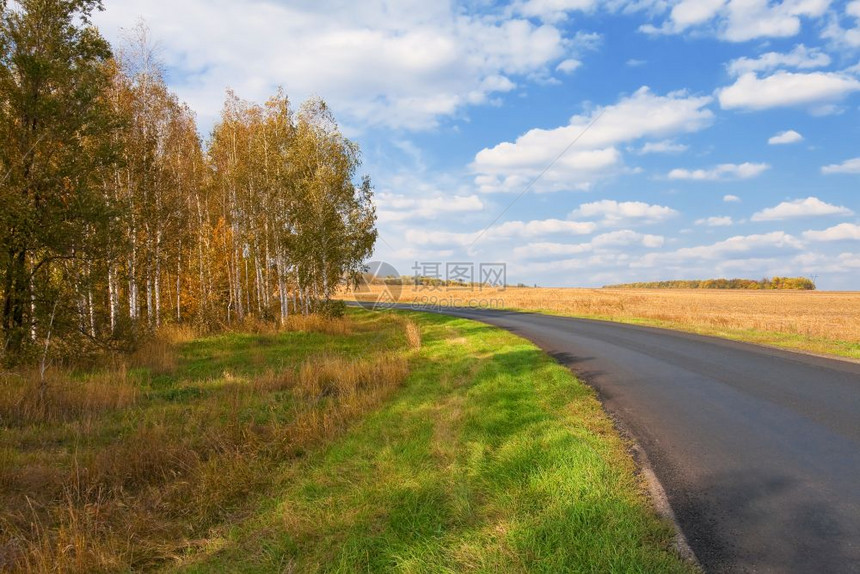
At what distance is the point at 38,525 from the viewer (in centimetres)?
507

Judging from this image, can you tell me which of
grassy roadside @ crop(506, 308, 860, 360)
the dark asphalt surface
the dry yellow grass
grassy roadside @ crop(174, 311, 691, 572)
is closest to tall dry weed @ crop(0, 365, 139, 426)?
the dry yellow grass

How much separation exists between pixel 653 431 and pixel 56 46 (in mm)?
16854

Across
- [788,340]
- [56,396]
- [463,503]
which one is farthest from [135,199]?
[788,340]

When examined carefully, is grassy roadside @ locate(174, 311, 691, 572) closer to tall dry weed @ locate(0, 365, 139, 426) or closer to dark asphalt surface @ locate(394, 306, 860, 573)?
dark asphalt surface @ locate(394, 306, 860, 573)

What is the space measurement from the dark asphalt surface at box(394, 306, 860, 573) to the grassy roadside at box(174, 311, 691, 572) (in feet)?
1.65

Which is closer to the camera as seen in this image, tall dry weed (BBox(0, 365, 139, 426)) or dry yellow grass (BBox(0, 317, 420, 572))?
dry yellow grass (BBox(0, 317, 420, 572))

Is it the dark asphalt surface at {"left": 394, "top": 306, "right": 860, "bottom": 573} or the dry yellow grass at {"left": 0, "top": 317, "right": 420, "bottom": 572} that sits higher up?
the dark asphalt surface at {"left": 394, "top": 306, "right": 860, "bottom": 573}

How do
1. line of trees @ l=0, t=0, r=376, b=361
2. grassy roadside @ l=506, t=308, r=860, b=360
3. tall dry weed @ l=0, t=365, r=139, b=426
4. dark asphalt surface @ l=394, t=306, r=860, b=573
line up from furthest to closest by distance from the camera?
1. grassy roadside @ l=506, t=308, r=860, b=360
2. line of trees @ l=0, t=0, r=376, b=361
3. tall dry weed @ l=0, t=365, r=139, b=426
4. dark asphalt surface @ l=394, t=306, r=860, b=573

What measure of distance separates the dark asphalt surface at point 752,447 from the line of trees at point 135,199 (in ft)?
43.7

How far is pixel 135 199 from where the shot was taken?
17.5 meters

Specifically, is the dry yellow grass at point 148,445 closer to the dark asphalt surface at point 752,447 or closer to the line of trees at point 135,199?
the line of trees at point 135,199

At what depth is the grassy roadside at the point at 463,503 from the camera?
3.71 meters

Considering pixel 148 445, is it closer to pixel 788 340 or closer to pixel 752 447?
pixel 752 447

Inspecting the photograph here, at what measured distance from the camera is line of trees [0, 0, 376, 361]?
444 inches
